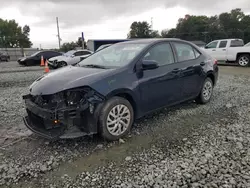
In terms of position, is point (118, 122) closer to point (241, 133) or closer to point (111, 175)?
point (111, 175)

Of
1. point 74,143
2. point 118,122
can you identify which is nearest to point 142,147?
point 118,122

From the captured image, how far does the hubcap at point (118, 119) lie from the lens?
329cm

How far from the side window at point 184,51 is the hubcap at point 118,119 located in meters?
1.71

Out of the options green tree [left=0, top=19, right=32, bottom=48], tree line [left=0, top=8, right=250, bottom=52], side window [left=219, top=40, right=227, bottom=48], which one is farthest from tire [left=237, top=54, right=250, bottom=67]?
green tree [left=0, top=19, right=32, bottom=48]

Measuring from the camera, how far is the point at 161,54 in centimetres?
414

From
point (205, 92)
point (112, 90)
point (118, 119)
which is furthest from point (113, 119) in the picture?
point (205, 92)

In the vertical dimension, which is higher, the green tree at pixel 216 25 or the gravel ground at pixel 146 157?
the green tree at pixel 216 25

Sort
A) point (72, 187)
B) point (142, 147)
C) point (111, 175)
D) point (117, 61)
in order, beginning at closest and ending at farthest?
point (72, 187)
point (111, 175)
point (142, 147)
point (117, 61)

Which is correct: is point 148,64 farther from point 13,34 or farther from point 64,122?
point 13,34

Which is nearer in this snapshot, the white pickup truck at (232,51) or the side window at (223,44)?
the white pickup truck at (232,51)

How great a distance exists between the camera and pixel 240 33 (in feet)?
128

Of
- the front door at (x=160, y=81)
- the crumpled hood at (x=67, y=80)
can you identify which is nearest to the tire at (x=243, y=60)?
the front door at (x=160, y=81)

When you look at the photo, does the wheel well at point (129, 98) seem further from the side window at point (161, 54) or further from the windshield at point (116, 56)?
the side window at point (161, 54)

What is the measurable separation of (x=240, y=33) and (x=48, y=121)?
43289 millimetres
